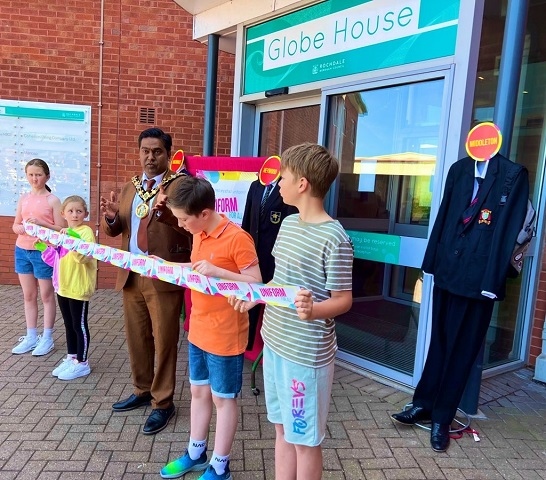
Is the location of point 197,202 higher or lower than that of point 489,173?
lower

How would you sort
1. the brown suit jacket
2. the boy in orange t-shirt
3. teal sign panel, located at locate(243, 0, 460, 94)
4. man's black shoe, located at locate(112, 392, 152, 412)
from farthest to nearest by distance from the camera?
teal sign panel, located at locate(243, 0, 460, 94) < man's black shoe, located at locate(112, 392, 152, 412) < the brown suit jacket < the boy in orange t-shirt

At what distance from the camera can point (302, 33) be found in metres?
4.55

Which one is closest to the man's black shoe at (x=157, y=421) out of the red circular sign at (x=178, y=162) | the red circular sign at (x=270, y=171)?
the red circular sign at (x=270, y=171)

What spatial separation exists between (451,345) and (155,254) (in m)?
2.05

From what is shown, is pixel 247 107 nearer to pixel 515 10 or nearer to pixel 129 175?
pixel 129 175

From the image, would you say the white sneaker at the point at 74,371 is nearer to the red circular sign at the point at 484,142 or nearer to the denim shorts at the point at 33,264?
the denim shorts at the point at 33,264

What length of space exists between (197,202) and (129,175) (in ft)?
16.3

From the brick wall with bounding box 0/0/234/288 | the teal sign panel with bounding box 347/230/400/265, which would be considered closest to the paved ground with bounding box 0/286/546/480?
the teal sign panel with bounding box 347/230/400/265

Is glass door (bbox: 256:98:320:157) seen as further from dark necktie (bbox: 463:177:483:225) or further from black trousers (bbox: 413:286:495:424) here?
black trousers (bbox: 413:286:495:424)

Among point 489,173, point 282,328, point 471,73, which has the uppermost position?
point 471,73

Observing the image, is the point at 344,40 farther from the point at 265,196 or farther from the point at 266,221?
the point at 266,221

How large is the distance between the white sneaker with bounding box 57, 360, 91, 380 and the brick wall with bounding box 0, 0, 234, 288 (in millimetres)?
3229

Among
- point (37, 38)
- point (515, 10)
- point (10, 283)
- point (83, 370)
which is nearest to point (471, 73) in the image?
point (515, 10)

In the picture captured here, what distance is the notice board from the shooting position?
6.47m
